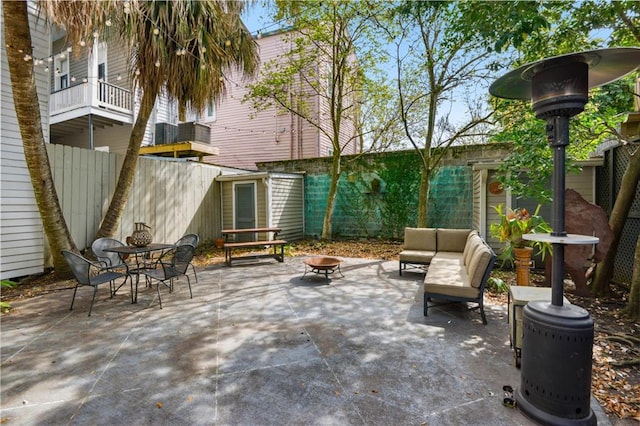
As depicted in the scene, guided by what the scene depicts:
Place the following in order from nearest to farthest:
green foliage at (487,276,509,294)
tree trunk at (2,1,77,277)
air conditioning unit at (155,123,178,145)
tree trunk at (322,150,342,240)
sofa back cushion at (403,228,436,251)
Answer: tree trunk at (2,1,77,277) < green foliage at (487,276,509,294) < sofa back cushion at (403,228,436,251) < tree trunk at (322,150,342,240) < air conditioning unit at (155,123,178,145)

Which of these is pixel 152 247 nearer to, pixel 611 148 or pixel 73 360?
pixel 73 360

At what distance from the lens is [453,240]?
643 cm

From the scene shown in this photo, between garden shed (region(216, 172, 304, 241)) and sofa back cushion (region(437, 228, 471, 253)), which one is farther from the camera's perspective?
garden shed (region(216, 172, 304, 241))

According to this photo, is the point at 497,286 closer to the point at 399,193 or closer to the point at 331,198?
the point at 399,193

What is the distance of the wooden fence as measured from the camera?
21.0ft

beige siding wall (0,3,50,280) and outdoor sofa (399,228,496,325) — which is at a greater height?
beige siding wall (0,3,50,280)

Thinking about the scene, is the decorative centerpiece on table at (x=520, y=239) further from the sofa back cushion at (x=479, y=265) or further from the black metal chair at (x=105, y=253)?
the black metal chair at (x=105, y=253)

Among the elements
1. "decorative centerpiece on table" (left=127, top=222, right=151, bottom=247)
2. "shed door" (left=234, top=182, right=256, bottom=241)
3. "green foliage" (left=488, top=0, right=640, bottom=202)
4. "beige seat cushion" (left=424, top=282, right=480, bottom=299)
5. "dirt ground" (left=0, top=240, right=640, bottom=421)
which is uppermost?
"green foliage" (left=488, top=0, right=640, bottom=202)

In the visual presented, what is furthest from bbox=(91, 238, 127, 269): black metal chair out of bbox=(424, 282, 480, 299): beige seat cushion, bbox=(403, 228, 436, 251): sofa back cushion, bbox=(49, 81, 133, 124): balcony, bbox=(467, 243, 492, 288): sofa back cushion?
bbox=(49, 81, 133, 124): balcony

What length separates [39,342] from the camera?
10.9 feet

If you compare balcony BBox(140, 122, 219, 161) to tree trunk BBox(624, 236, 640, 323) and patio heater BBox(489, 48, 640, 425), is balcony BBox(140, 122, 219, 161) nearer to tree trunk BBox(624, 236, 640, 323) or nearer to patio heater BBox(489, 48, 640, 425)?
patio heater BBox(489, 48, 640, 425)

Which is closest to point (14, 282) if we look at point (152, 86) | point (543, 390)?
point (152, 86)

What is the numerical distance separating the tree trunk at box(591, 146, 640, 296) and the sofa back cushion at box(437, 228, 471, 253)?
2.05 meters

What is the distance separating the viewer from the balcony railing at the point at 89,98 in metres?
9.58
